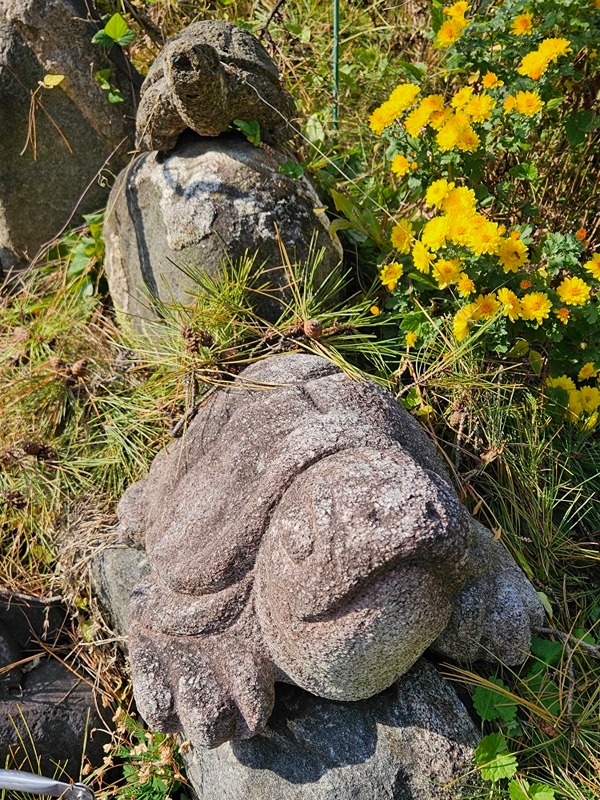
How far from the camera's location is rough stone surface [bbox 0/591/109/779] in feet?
7.09

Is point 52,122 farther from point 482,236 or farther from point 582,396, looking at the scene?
point 582,396

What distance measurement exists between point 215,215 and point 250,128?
0.35m

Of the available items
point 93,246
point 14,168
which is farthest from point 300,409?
point 14,168

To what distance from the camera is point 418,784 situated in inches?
62.4

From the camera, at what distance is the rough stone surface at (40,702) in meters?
2.16

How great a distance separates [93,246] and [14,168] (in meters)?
0.50

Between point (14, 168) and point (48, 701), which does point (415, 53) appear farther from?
point (48, 701)

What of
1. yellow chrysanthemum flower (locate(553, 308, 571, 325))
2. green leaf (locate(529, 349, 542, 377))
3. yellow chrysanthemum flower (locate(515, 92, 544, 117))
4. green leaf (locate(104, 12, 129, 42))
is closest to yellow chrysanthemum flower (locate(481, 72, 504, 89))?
yellow chrysanthemum flower (locate(515, 92, 544, 117))

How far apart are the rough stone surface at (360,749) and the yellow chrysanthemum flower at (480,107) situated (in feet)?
5.55

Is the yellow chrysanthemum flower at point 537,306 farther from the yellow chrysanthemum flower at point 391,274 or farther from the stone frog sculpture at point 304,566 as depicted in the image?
the stone frog sculpture at point 304,566

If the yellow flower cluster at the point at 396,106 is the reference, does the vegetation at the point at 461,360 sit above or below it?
below

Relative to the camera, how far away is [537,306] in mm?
2115

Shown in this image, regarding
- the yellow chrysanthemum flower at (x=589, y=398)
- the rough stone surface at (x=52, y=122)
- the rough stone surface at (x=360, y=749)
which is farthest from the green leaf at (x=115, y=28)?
the rough stone surface at (x=360, y=749)

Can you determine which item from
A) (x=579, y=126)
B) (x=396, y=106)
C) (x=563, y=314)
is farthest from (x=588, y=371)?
→ (x=396, y=106)
